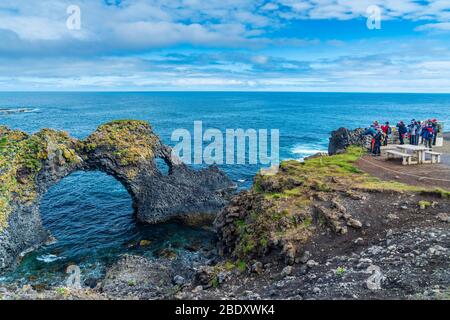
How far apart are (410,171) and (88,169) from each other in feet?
99.0

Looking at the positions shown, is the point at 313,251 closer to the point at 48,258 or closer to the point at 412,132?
the point at 412,132

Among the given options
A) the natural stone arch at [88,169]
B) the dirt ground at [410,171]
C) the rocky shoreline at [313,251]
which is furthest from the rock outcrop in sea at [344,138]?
the natural stone arch at [88,169]

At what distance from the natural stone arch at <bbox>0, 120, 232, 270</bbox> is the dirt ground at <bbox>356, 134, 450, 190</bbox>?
17061 mm

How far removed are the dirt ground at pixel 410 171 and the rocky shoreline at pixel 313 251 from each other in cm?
→ 124

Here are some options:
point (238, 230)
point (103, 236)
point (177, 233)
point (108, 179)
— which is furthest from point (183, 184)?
point (108, 179)

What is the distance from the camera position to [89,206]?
4341 centimetres

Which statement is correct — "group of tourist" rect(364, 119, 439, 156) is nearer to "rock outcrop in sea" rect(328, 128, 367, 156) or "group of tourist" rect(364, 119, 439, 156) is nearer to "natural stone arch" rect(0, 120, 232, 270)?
"rock outcrop in sea" rect(328, 128, 367, 156)

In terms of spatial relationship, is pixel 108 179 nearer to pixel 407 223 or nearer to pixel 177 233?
pixel 177 233

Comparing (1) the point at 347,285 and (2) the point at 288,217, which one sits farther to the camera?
(2) the point at 288,217

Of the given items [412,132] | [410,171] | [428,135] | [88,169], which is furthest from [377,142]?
[88,169]

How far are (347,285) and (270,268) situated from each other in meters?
6.13

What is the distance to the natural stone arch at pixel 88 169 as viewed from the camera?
31.4m

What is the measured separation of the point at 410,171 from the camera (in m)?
27.4

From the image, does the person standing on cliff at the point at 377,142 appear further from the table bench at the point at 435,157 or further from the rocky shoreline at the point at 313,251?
the table bench at the point at 435,157
